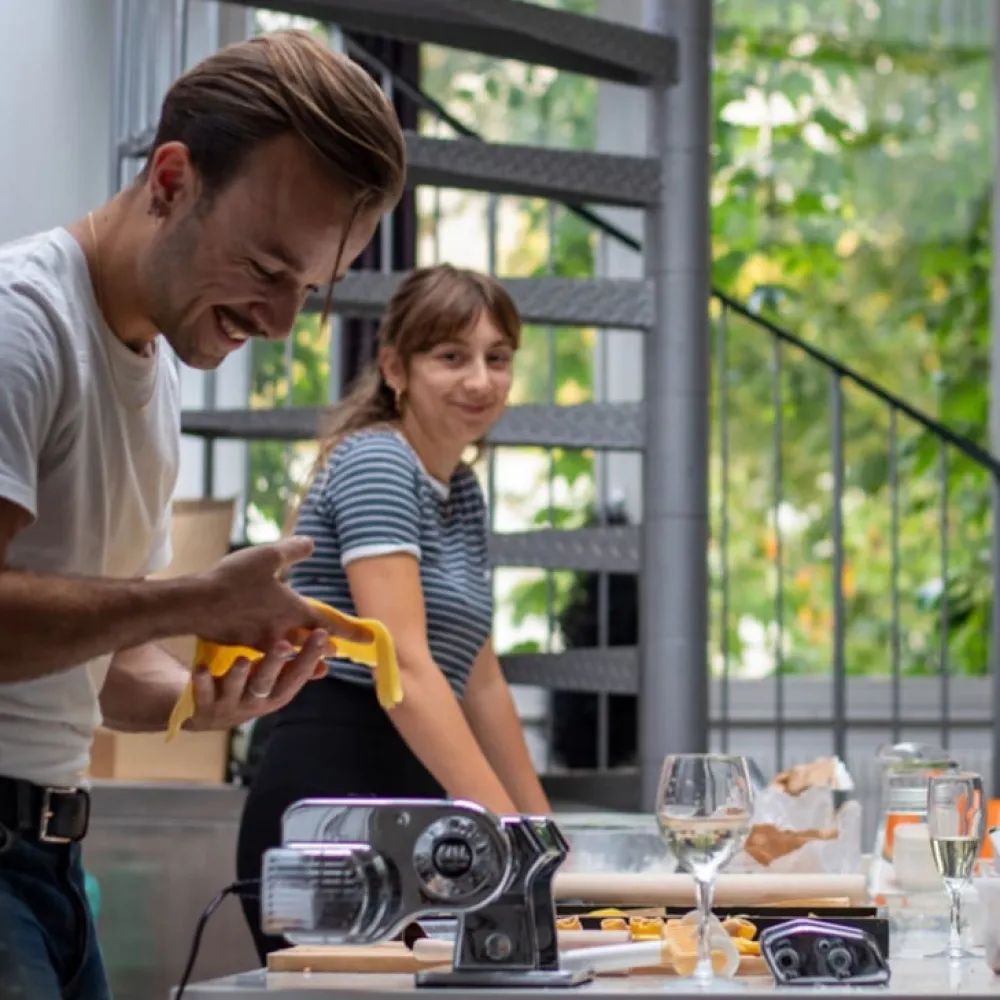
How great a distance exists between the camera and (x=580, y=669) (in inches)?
153

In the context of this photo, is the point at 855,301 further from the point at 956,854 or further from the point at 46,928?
the point at 46,928

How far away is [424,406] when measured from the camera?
256 cm

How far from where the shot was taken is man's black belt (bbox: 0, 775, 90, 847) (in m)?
1.39

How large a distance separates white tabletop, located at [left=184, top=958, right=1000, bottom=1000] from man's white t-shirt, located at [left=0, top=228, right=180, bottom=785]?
29 centimetres

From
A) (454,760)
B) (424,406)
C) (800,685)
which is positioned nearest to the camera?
(454,760)

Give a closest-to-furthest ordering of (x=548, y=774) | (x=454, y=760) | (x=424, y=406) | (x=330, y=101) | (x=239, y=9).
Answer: (x=330, y=101) → (x=454, y=760) → (x=424, y=406) → (x=548, y=774) → (x=239, y=9)

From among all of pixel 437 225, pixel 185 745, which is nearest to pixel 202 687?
pixel 185 745

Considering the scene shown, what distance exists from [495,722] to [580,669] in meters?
1.26

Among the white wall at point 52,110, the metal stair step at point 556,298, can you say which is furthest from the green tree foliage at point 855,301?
the white wall at point 52,110

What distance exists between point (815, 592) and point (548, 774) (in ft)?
4.02

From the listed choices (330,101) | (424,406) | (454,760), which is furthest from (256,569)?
(424,406)

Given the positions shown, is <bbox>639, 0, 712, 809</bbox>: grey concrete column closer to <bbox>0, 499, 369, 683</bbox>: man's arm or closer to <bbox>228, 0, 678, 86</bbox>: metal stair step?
<bbox>228, 0, 678, 86</bbox>: metal stair step

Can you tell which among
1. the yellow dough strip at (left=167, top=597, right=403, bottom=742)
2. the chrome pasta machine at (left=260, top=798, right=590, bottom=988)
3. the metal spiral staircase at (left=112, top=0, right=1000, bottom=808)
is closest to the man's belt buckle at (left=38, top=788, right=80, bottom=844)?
the yellow dough strip at (left=167, top=597, right=403, bottom=742)

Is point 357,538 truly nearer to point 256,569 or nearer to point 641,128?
point 256,569
